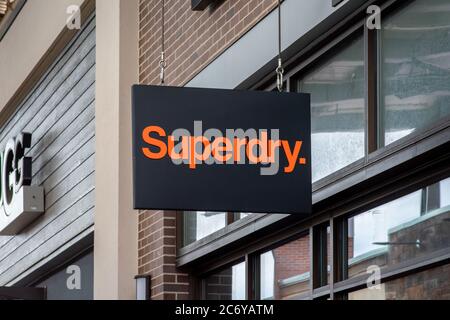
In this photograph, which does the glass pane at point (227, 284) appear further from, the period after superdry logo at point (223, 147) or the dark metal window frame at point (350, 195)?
the period after superdry logo at point (223, 147)

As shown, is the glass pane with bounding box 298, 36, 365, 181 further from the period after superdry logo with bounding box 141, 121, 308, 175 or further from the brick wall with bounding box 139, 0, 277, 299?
the brick wall with bounding box 139, 0, 277, 299

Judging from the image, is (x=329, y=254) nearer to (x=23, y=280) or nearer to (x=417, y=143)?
(x=417, y=143)

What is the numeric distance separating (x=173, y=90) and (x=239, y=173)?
2.15 feet

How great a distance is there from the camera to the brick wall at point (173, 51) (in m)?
9.66

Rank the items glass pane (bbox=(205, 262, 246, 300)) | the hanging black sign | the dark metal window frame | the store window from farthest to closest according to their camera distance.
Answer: the store window, glass pane (bbox=(205, 262, 246, 300)), the hanging black sign, the dark metal window frame

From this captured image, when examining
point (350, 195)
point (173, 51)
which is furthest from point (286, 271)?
point (173, 51)

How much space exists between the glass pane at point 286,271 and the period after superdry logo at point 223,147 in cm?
129

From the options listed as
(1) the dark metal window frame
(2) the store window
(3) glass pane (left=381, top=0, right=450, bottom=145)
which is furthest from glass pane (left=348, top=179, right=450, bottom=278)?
(2) the store window

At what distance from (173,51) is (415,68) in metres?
4.17

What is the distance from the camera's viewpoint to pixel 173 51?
427 inches

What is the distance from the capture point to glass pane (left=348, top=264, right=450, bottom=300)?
6.52 m

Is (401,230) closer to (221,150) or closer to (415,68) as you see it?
(415,68)

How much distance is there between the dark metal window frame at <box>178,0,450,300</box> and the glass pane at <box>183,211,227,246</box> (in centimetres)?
28

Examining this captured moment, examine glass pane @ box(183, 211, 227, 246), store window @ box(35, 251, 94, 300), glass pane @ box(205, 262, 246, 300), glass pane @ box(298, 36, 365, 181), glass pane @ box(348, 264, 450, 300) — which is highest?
glass pane @ box(298, 36, 365, 181)
